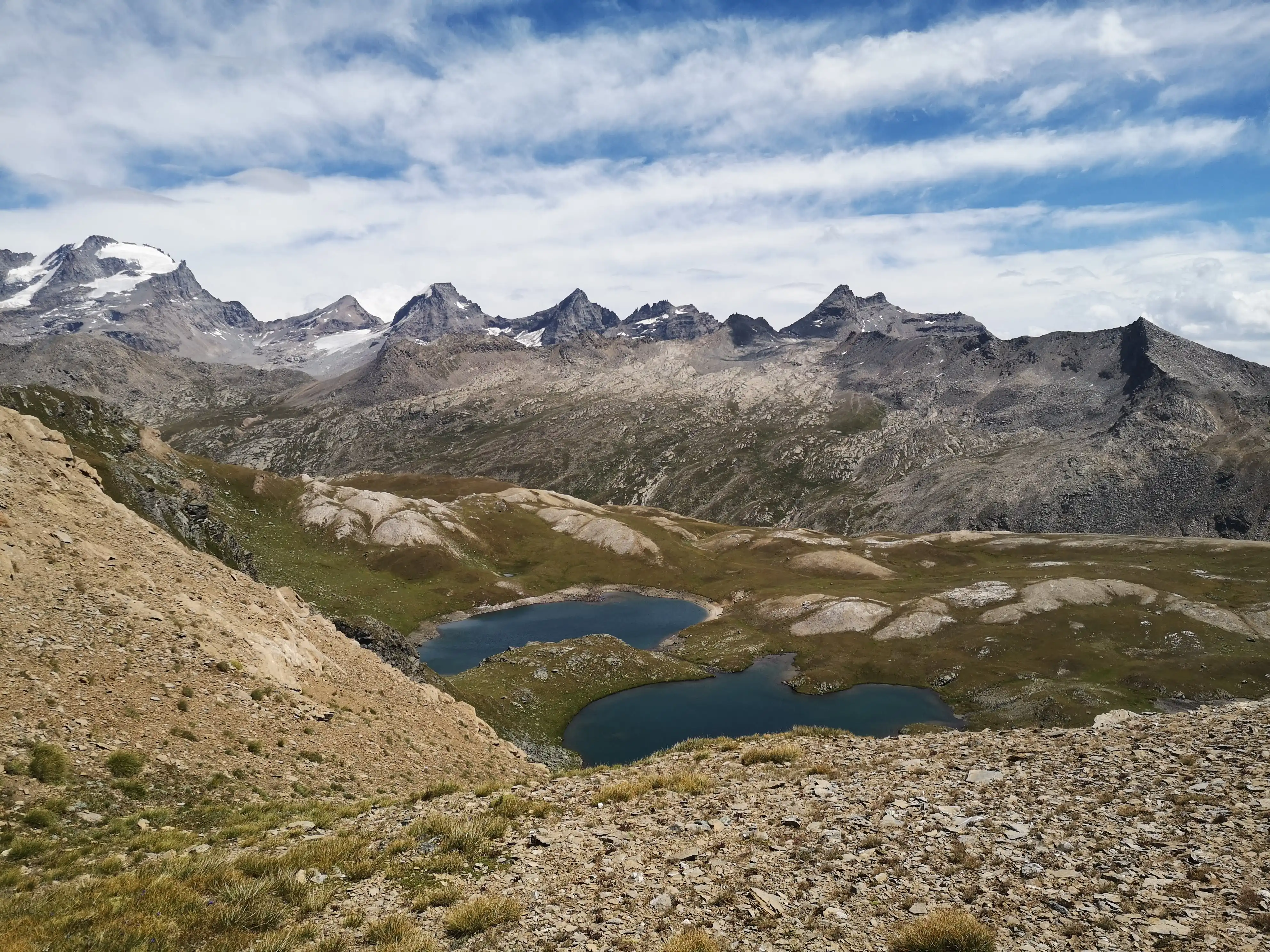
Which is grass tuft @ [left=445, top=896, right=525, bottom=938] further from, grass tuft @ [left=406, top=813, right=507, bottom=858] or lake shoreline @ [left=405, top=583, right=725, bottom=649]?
lake shoreline @ [left=405, top=583, right=725, bottom=649]

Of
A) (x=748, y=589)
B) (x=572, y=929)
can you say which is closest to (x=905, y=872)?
(x=572, y=929)

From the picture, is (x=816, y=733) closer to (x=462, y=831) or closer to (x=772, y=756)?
(x=772, y=756)

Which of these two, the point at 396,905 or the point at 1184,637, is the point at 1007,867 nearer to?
the point at 396,905

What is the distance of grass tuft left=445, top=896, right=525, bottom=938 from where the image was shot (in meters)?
12.7

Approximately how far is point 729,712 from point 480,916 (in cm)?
8433

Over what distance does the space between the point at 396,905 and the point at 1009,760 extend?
59.2ft

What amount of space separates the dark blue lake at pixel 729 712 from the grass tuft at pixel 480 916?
213 feet

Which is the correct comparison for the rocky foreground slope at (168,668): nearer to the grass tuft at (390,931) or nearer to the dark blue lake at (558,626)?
the grass tuft at (390,931)

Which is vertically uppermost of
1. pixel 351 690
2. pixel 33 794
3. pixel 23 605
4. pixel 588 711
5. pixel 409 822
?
pixel 23 605

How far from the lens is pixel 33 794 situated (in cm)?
1820

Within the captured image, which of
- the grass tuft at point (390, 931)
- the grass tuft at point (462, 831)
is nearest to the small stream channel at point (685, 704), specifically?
the grass tuft at point (462, 831)

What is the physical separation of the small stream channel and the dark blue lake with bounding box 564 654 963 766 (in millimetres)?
155

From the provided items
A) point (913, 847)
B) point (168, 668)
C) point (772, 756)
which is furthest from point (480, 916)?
point (168, 668)

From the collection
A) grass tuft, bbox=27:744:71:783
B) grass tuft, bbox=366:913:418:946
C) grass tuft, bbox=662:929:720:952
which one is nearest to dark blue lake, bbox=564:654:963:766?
grass tuft, bbox=27:744:71:783
